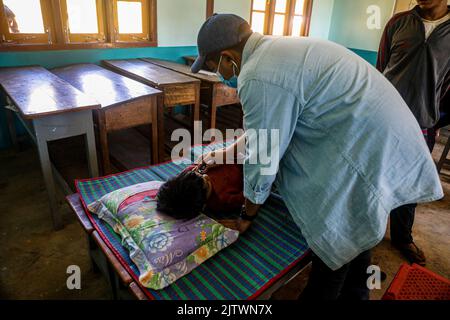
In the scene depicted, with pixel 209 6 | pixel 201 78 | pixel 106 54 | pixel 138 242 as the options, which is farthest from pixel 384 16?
pixel 138 242

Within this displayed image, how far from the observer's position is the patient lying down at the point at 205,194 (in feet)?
4.62

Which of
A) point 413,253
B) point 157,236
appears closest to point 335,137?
point 157,236

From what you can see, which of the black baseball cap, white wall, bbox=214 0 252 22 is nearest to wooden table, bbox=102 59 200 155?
white wall, bbox=214 0 252 22

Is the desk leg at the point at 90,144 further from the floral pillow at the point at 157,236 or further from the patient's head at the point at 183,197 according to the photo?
the patient's head at the point at 183,197

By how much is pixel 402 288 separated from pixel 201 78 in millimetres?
2453

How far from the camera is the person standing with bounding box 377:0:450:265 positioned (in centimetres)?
170

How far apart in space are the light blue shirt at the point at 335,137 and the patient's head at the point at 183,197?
347 millimetres

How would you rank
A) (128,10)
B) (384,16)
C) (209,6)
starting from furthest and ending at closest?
1. (384,16)
2. (209,6)
3. (128,10)

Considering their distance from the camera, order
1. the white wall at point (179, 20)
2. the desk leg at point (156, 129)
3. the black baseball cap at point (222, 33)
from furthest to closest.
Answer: the white wall at point (179, 20), the desk leg at point (156, 129), the black baseball cap at point (222, 33)

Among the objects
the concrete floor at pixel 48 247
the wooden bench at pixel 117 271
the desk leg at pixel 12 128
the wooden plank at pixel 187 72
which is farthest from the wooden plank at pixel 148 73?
the wooden bench at pixel 117 271

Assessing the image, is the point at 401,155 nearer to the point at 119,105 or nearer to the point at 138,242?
the point at 138,242

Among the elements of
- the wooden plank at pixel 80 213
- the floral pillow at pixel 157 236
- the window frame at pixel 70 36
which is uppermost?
the window frame at pixel 70 36
